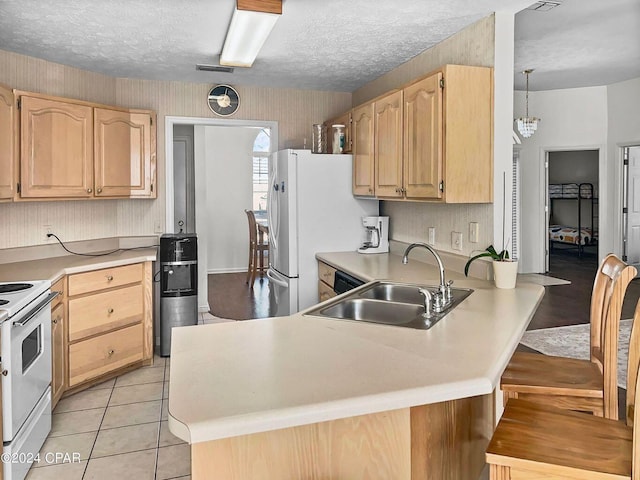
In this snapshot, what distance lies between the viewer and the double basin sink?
220cm

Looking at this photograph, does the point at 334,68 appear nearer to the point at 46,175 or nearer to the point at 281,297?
the point at 281,297

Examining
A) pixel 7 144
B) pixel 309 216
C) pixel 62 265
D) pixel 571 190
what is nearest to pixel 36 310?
pixel 62 265

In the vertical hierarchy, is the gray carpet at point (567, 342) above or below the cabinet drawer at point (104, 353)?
below

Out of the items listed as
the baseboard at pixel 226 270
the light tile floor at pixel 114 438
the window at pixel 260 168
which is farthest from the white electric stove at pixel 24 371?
the window at pixel 260 168

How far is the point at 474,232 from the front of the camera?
3.07 meters

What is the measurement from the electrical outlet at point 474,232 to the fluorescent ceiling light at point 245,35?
5.39 ft

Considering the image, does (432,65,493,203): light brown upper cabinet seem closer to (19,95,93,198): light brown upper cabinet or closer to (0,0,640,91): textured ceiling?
(0,0,640,91): textured ceiling

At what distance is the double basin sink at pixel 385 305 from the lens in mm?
2200

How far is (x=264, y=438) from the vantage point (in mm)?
1388

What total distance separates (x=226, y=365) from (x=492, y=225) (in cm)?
195

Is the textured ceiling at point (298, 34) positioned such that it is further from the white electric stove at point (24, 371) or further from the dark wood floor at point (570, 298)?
the dark wood floor at point (570, 298)

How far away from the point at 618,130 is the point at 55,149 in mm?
6724

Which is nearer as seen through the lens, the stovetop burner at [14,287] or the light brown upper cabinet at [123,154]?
the stovetop burner at [14,287]

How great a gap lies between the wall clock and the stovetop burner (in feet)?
7.97
